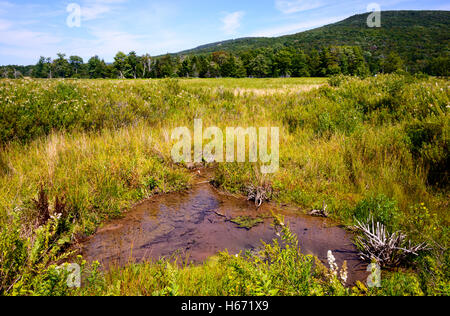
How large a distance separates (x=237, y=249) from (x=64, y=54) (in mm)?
137739

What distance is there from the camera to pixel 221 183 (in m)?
5.51

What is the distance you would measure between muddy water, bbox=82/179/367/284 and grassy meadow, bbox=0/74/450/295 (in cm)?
26

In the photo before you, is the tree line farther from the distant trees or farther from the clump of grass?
the clump of grass

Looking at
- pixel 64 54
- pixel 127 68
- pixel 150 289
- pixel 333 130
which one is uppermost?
pixel 64 54

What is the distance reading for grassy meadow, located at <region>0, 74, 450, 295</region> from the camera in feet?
7.39

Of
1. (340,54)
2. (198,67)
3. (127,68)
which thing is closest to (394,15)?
(340,54)

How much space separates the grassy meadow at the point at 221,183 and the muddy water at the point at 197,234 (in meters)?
0.26

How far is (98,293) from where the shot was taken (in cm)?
220

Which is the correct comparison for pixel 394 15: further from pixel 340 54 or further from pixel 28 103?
pixel 28 103

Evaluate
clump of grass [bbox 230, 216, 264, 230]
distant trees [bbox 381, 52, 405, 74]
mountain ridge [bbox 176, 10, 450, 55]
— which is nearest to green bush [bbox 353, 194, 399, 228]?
clump of grass [bbox 230, 216, 264, 230]

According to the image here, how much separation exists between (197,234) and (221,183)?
187 cm

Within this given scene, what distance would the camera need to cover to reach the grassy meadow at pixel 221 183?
7.39ft

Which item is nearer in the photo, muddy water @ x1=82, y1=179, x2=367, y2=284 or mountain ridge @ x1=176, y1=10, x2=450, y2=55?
muddy water @ x1=82, y1=179, x2=367, y2=284

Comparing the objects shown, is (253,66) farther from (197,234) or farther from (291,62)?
(197,234)
